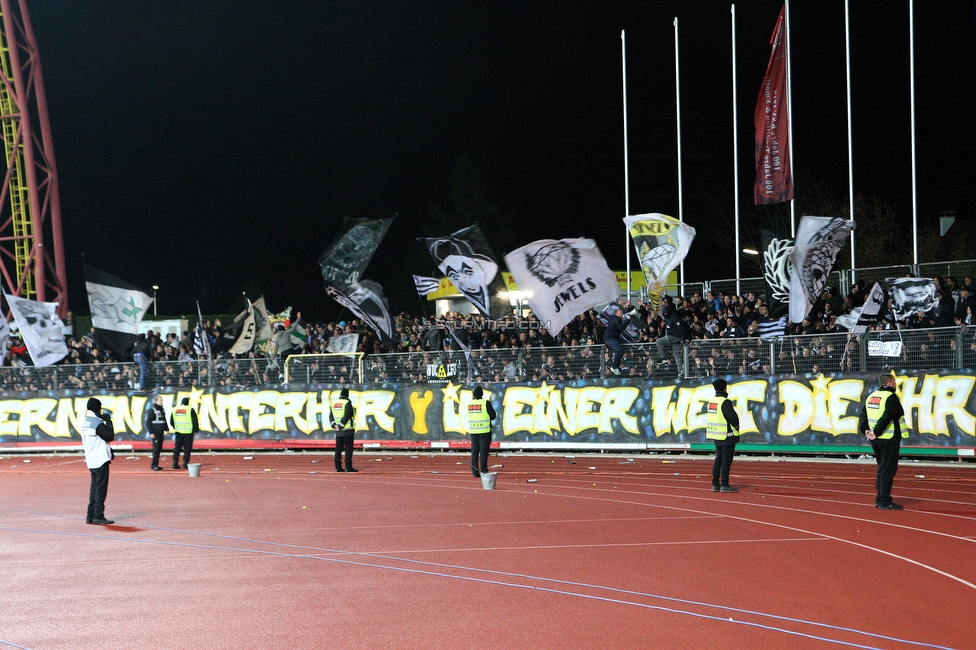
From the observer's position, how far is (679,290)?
103 ft

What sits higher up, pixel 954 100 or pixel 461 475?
pixel 954 100

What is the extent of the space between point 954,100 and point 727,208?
46.3ft

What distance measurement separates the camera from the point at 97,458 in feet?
46.3

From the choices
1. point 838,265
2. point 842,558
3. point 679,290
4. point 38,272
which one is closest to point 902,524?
point 842,558

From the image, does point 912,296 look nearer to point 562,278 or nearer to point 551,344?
point 562,278

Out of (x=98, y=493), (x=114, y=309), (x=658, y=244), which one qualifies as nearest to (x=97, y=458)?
(x=98, y=493)

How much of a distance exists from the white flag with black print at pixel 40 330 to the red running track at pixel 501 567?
15.9 metres

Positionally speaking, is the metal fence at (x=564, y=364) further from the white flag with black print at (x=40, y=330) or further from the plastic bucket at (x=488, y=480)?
the plastic bucket at (x=488, y=480)

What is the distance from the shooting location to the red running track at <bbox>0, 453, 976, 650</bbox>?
24.8 ft

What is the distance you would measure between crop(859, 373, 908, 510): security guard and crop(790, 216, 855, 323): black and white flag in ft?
27.0

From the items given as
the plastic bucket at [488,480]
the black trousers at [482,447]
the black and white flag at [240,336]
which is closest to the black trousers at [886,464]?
the plastic bucket at [488,480]

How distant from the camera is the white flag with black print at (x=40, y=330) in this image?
3281cm

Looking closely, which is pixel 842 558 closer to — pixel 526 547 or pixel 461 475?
pixel 526 547

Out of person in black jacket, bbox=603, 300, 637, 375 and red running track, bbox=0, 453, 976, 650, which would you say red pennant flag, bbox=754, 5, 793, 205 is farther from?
red running track, bbox=0, 453, 976, 650
